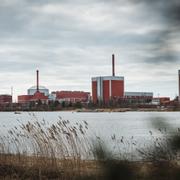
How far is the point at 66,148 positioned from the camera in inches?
372

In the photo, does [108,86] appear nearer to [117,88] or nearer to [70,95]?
[117,88]

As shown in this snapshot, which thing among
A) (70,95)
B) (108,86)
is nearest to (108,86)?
(108,86)

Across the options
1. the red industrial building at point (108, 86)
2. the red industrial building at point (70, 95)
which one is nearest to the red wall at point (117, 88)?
the red industrial building at point (108, 86)

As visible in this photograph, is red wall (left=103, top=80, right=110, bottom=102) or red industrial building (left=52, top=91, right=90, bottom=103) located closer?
red wall (left=103, top=80, right=110, bottom=102)

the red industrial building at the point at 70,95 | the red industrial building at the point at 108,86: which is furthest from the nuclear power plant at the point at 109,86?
the red industrial building at the point at 70,95

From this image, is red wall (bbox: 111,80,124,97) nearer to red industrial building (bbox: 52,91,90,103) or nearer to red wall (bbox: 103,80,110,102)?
red wall (bbox: 103,80,110,102)

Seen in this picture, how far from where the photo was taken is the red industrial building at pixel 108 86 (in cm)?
133

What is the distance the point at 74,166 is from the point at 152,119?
773 centimetres

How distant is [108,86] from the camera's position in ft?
4.39

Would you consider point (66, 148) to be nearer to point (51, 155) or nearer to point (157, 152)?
point (51, 155)

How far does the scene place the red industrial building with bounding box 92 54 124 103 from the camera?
1332mm

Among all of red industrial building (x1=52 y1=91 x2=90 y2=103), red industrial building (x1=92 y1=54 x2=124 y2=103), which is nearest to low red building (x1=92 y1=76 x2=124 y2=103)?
red industrial building (x1=92 y1=54 x2=124 y2=103)

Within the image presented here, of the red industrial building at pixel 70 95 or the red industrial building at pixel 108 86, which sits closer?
the red industrial building at pixel 108 86

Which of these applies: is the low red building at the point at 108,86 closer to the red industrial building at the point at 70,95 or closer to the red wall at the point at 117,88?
the red wall at the point at 117,88
